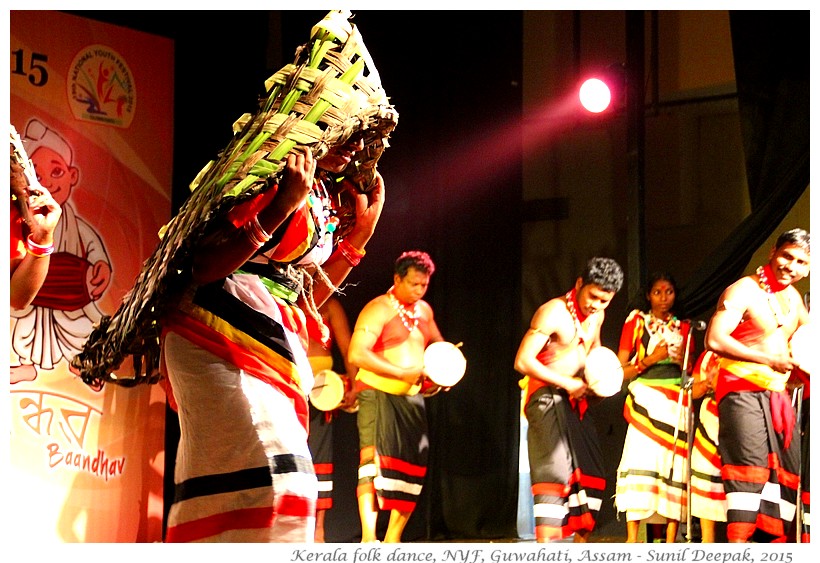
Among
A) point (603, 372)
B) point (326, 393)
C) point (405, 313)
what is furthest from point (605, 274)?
point (326, 393)

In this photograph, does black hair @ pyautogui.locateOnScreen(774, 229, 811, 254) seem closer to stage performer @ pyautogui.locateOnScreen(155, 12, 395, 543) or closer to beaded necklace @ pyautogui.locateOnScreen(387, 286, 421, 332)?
beaded necklace @ pyautogui.locateOnScreen(387, 286, 421, 332)

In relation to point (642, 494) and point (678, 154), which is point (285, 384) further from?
point (678, 154)

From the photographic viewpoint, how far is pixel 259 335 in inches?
115

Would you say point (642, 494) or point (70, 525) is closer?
point (70, 525)

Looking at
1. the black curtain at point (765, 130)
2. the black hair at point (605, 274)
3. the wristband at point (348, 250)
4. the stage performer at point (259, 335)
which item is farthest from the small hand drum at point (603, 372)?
the stage performer at point (259, 335)

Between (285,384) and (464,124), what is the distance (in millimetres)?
3480

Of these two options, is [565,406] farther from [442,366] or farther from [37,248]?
[37,248]

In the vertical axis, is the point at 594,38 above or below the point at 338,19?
above

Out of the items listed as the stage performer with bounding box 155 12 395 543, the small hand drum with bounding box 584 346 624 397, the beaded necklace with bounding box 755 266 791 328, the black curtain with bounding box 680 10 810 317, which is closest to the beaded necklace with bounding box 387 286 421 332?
the small hand drum with bounding box 584 346 624 397

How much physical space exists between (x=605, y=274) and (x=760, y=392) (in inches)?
36.0

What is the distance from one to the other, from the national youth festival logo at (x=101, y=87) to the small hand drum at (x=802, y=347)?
3.15 m

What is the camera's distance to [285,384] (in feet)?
9.61

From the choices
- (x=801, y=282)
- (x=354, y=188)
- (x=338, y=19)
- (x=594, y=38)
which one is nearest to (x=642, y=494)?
(x=801, y=282)

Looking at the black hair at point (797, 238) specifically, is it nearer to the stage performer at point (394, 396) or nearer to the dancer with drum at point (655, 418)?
the dancer with drum at point (655, 418)
